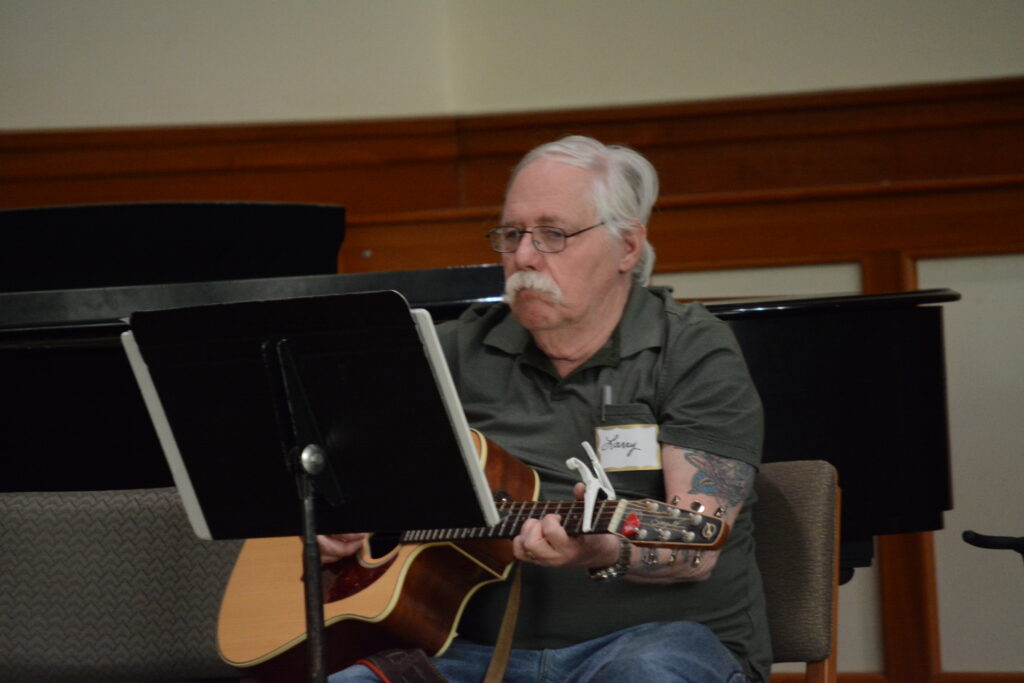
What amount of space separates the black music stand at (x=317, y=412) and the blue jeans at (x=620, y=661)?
0.34 m

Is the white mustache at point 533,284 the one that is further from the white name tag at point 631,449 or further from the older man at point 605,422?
the white name tag at point 631,449

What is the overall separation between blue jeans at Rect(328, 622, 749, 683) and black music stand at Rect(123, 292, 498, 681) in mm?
344

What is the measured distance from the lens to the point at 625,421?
196cm

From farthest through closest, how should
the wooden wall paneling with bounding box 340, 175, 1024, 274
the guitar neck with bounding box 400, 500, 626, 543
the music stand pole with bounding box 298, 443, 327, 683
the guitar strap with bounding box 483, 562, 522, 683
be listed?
the wooden wall paneling with bounding box 340, 175, 1024, 274
the guitar strap with bounding box 483, 562, 522, 683
the guitar neck with bounding box 400, 500, 626, 543
the music stand pole with bounding box 298, 443, 327, 683

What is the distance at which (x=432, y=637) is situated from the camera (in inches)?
74.0

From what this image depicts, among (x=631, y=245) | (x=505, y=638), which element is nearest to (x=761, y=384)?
(x=631, y=245)

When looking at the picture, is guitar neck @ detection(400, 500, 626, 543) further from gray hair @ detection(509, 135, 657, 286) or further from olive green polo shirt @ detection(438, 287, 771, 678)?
gray hair @ detection(509, 135, 657, 286)

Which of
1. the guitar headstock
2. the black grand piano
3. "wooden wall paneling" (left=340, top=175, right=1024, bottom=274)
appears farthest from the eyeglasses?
"wooden wall paneling" (left=340, top=175, right=1024, bottom=274)

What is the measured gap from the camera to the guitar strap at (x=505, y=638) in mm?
1812

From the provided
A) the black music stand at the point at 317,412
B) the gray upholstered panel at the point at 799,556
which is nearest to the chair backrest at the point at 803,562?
the gray upholstered panel at the point at 799,556

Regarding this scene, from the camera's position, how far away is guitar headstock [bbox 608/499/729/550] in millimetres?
1545

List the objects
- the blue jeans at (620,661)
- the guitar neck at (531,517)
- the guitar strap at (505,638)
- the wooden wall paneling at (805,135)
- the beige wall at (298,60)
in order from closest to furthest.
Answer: the guitar neck at (531,517) → the blue jeans at (620,661) → the guitar strap at (505,638) → the wooden wall paneling at (805,135) → the beige wall at (298,60)

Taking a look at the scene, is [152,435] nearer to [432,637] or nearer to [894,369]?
[432,637]

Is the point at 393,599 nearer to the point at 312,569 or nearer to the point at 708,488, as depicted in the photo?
the point at 312,569
